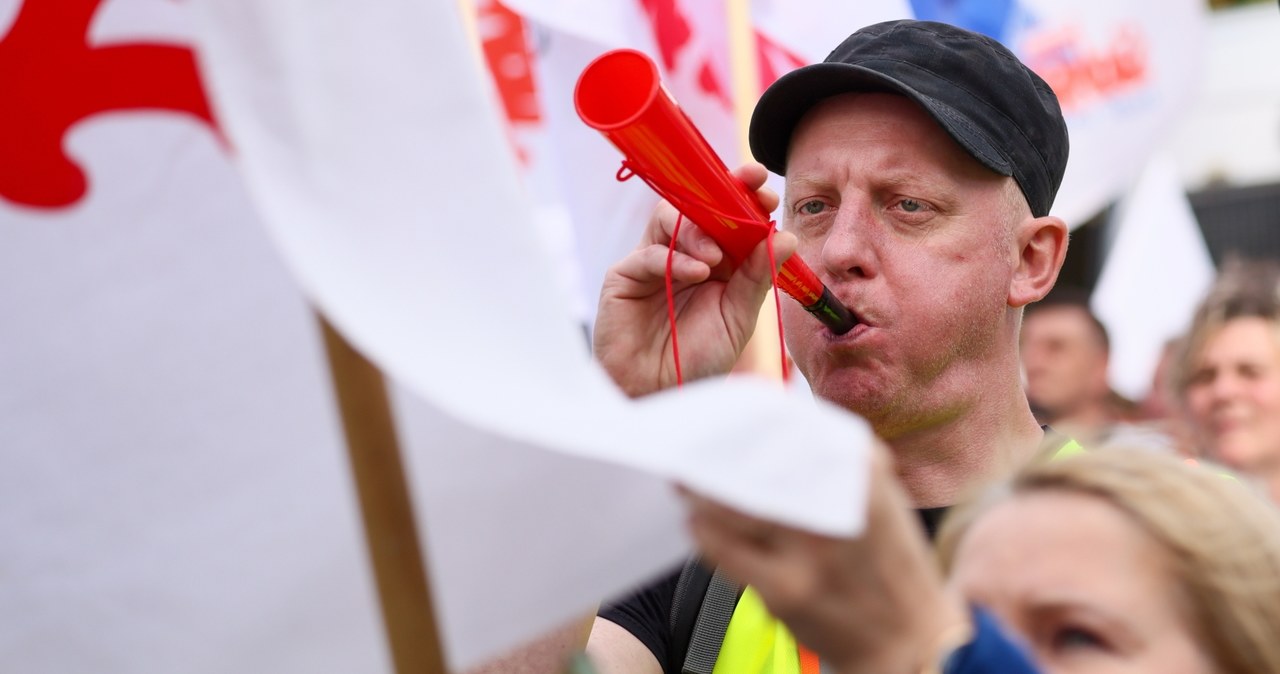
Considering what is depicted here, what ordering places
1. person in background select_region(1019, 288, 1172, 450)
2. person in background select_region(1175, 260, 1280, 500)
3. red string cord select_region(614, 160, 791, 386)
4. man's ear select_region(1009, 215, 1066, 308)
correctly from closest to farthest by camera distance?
red string cord select_region(614, 160, 791, 386) < man's ear select_region(1009, 215, 1066, 308) < person in background select_region(1175, 260, 1280, 500) < person in background select_region(1019, 288, 1172, 450)

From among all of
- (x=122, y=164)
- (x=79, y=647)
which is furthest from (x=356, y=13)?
(x=79, y=647)

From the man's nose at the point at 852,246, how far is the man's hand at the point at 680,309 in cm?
18

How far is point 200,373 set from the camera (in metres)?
1.18

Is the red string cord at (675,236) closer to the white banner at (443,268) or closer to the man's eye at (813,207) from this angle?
the man's eye at (813,207)

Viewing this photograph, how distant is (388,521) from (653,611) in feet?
3.00

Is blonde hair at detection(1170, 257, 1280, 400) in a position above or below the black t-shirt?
below

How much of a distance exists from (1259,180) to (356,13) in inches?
411

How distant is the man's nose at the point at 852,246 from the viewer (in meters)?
1.93

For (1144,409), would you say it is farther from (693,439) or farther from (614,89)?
(693,439)

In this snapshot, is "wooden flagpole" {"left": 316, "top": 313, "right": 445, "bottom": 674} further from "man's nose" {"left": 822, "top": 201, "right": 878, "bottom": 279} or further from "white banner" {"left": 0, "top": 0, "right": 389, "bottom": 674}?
"man's nose" {"left": 822, "top": 201, "right": 878, "bottom": 279}

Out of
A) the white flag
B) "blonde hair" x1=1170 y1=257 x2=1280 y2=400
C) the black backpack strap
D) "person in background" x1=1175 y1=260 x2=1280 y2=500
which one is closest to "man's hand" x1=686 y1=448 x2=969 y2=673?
the black backpack strap

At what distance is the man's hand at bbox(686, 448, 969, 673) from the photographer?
0.91 meters

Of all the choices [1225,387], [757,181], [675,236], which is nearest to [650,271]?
[675,236]

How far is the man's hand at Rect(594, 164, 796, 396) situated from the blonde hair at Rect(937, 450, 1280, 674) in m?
0.50
